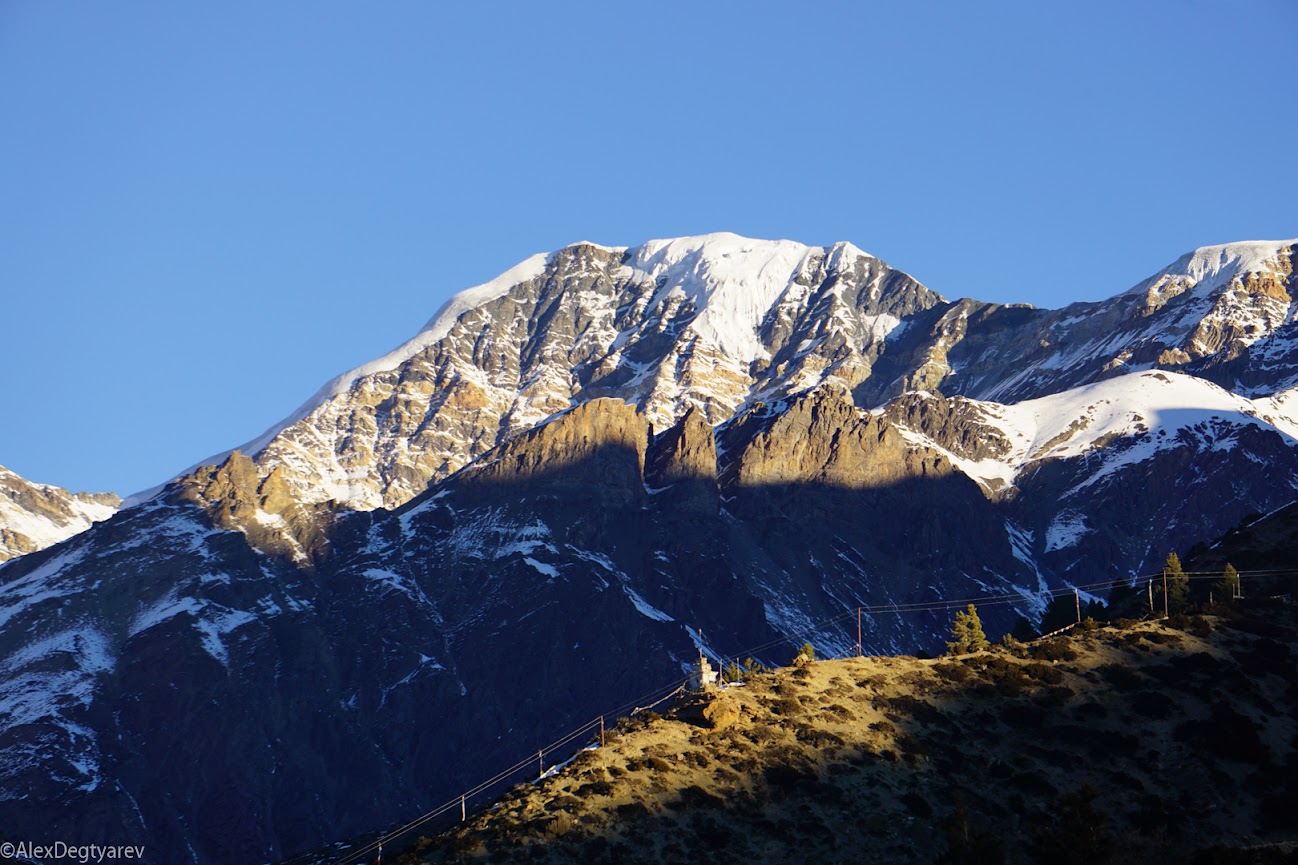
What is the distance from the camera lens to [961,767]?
15950cm

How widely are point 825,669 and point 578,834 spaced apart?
1718 inches

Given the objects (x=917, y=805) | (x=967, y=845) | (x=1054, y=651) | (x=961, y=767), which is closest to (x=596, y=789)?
(x=917, y=805)

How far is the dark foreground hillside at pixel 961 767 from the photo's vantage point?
143500 millimetres

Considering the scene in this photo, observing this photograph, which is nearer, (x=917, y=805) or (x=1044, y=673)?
(x=917, y=805)

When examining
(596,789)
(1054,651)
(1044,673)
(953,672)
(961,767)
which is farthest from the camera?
(1054,651)

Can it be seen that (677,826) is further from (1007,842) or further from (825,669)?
(825,669)

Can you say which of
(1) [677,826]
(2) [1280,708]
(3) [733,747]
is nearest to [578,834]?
(1) [677,826]

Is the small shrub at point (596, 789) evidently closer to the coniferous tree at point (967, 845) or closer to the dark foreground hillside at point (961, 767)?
the dark foreground hillside at point (961, 767)

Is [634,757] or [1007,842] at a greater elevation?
[634,757]

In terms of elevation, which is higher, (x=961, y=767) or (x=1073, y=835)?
(x=961, y=767)

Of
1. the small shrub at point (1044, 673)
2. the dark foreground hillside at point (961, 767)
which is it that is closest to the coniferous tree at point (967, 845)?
the dark foreground hillside at point (961, 767)

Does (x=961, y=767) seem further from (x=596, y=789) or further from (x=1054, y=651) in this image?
(x=596, y=789)

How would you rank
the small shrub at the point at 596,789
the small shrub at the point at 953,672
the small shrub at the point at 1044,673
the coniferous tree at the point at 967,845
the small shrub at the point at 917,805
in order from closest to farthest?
1. the coniferous tree at the point at 967,845
2. the small shrub at the point at 596,789
3. the small shrub at the point at 917,805
4. the small shrub at the point at 1044,673
5. the small shrub at the point at 953,672

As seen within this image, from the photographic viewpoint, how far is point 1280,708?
170 m
